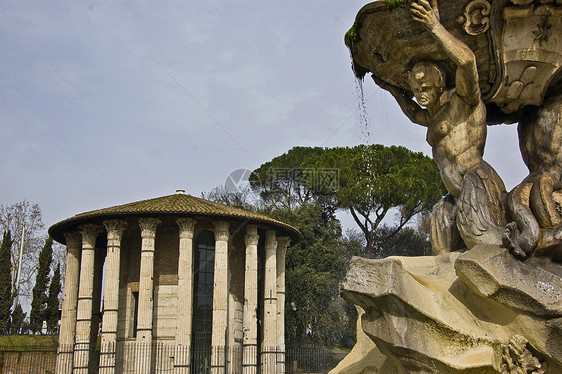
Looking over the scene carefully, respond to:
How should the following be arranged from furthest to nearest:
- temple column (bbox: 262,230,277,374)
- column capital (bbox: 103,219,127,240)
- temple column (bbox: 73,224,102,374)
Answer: temple column (bbox: 262,230,277,374) → column capital (bbox: 103,219,127,240) → temple column (bbox: 73,224,102,374)

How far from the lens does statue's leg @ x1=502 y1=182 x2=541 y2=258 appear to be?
3551 mm

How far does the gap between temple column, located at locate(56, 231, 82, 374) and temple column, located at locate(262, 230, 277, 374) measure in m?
6.58

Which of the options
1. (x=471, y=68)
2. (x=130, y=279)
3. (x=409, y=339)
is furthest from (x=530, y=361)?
(x=130, y=279)

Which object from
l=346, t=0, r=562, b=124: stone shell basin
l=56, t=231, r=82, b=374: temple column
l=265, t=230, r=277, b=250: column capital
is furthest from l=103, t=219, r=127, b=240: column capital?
l=346, t=0, r=562, b=124: stone shell basin

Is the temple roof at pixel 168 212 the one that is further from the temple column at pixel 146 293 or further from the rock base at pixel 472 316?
the rock base at pixel 472 316

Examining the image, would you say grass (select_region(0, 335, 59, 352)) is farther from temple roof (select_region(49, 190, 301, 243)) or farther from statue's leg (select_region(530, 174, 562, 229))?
statue's leg (select_region(530, 174, 562, 229))

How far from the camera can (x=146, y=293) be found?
66.4 feet

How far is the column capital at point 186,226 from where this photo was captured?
67.8 ft

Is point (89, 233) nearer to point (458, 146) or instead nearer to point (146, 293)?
point (146, 293)

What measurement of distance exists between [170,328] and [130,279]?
2.54 metres

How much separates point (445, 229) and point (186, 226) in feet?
55.2

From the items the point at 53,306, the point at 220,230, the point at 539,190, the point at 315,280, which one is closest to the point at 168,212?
the point at 220,230

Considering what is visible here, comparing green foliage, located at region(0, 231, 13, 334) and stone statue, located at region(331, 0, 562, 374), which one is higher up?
green foliage, located at region(0, 231, 13, 334)

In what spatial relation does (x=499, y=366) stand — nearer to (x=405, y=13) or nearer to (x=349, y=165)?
(x=405, y=13)
